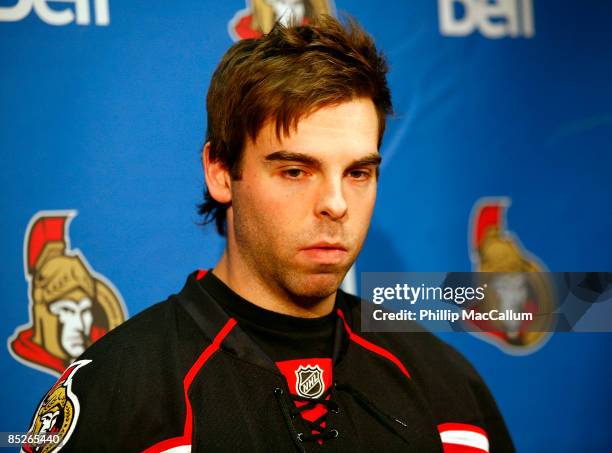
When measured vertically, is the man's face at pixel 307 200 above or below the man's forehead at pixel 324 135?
below

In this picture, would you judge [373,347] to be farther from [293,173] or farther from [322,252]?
[293,173]

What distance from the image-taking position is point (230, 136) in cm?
122

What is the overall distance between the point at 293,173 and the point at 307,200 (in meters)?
0.05

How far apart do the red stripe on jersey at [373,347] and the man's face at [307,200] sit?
14 cm

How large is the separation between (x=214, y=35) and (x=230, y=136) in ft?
1.51

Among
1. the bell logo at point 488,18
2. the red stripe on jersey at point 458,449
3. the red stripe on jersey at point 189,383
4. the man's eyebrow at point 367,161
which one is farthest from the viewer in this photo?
the bell logo at point 488,18

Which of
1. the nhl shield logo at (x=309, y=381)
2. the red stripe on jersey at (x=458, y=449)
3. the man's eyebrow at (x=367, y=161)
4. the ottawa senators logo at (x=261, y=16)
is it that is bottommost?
the red stripe on jersey at (x=458, y=449)

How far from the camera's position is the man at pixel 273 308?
3.67 feet

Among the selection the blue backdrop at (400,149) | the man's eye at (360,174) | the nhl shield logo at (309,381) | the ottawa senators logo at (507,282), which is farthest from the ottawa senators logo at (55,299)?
the ottawa senators logo at (507,282)

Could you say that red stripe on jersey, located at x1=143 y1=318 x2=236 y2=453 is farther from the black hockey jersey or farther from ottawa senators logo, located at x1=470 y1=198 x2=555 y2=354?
ottawa senators logo, located at x1=470 y1=198 x2=555 y2=354

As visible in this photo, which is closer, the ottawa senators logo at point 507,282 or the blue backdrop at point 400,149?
the blue backdrop at point 400,149

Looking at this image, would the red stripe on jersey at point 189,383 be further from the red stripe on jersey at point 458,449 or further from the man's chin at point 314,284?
the red stripe on jersey at point 458,449

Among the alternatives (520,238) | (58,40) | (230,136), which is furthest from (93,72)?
(520,238)

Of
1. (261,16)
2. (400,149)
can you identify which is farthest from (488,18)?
(261,16)
